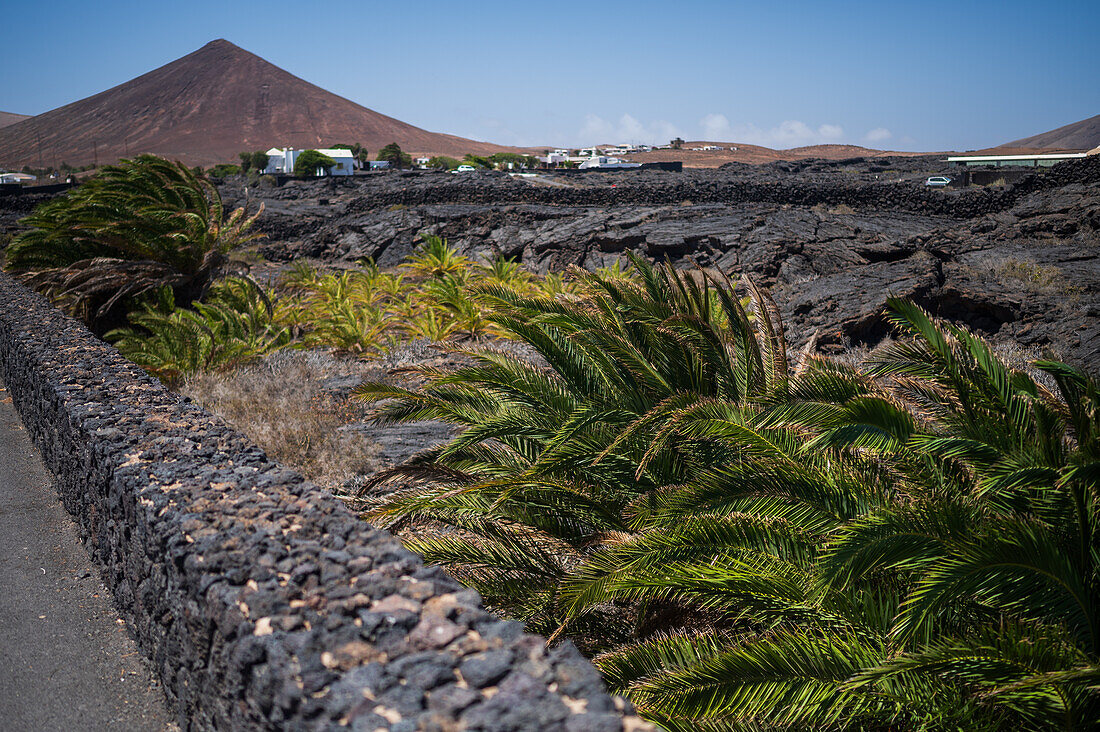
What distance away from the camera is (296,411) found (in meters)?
7.29

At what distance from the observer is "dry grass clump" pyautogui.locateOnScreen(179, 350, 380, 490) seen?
6.32m

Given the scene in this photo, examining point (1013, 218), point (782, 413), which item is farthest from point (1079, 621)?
point (1013, 218)

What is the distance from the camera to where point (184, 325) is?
9578 mm

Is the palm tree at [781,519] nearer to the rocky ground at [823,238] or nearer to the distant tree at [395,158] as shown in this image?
the rocky ground at [823,238]

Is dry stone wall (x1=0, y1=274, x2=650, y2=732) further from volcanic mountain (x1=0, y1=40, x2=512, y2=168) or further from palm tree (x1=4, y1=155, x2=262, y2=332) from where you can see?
volcanic mountain (x1=0, y1=40, x2=512, y2=168)

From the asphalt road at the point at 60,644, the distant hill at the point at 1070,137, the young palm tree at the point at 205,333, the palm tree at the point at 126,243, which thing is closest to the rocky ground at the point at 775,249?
the young palm tree at the point at 205,333

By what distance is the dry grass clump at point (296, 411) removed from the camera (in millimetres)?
6320

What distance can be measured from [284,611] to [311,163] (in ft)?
220

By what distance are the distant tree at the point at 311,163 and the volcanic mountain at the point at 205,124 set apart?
8556 centimetres

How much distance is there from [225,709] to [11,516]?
3.67 m

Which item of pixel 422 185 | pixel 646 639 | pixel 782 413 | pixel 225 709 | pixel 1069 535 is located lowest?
pixel 646 639

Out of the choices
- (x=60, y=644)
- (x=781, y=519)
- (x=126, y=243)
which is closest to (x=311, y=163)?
(x=126, y=243)

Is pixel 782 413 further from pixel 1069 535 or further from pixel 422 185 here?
pixel 422 185

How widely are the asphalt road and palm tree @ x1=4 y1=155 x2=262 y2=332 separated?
289 inches
